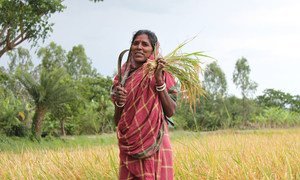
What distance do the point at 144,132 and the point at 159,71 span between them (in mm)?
399

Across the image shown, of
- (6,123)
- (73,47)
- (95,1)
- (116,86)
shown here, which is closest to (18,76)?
(6,123)

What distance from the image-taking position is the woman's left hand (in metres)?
2.58

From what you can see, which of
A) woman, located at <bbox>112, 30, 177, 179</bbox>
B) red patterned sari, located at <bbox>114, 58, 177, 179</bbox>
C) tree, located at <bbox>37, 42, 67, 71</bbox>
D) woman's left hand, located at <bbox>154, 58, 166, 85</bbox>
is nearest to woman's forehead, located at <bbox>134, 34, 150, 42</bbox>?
woman, located at <bbox>112, 30, 177, 179</bbox>

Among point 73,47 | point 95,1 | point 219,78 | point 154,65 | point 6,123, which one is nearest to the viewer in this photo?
point 154,65

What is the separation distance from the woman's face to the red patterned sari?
0.24ft

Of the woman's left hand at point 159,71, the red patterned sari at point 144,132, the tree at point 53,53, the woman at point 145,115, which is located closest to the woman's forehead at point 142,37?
the woman at point 145,115

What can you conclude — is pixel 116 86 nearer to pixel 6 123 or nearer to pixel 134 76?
pixel 134 76

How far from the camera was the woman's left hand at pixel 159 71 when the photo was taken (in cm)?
258

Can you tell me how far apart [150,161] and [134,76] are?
56 cm

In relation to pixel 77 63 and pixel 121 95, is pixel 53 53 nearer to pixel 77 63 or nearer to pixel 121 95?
pixel 77 63

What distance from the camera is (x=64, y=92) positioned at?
13953 millimetres

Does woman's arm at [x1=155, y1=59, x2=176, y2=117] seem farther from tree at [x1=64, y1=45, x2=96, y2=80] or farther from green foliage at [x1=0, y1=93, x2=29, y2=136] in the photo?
tree at [x1=64, y1=45, x2=96, y2=80]

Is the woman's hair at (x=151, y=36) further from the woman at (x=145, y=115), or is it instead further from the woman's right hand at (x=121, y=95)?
the woman's right hand at (x=121, y=95)

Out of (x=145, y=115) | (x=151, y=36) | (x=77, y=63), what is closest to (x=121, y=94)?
(x=145, y=115)
